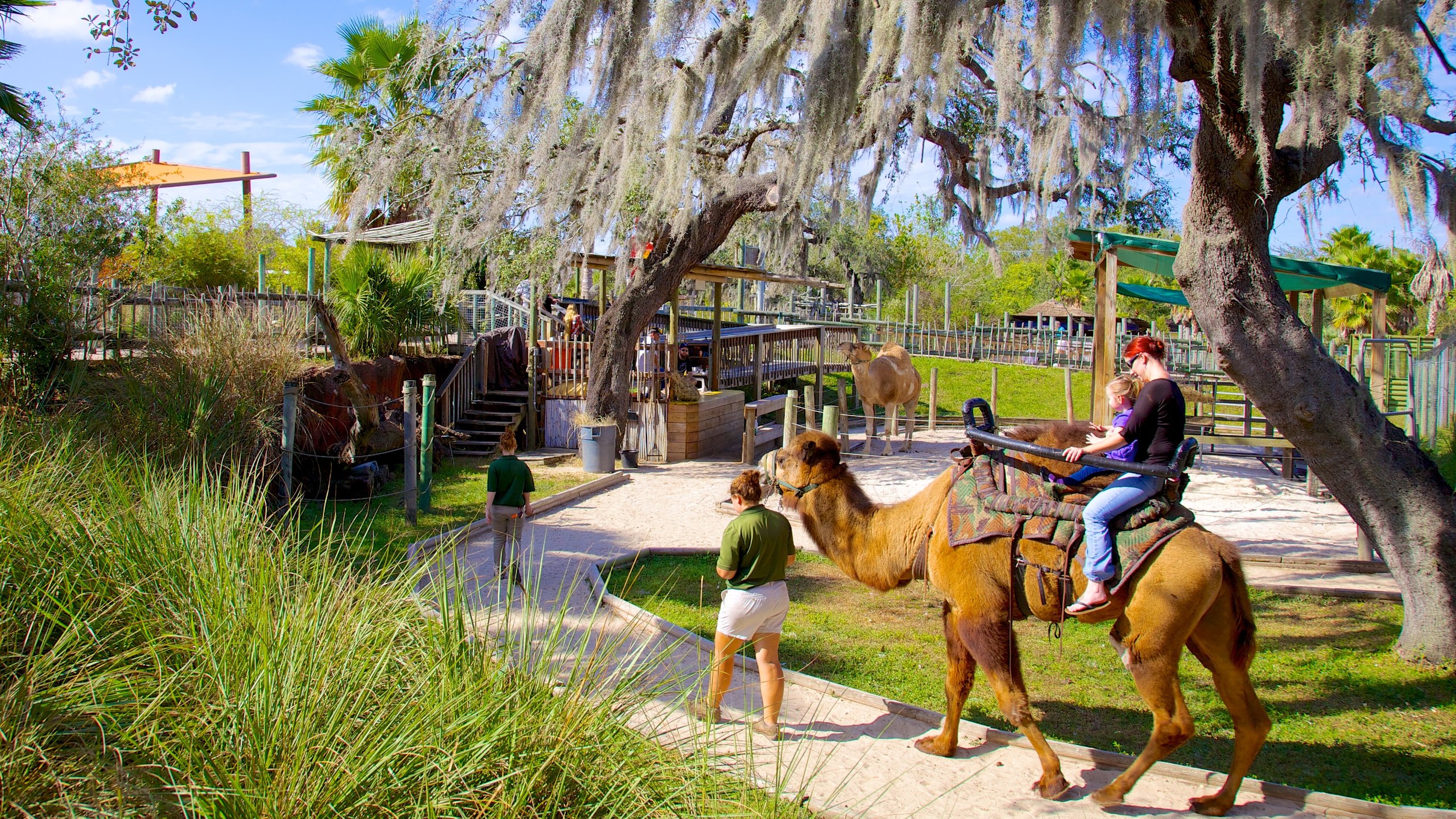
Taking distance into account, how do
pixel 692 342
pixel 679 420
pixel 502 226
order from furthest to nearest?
pixel 692 342, pixel 679 420, pixel 502 226

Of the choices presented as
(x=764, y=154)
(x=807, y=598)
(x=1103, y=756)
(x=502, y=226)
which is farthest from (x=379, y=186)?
(x=1103, y=756)

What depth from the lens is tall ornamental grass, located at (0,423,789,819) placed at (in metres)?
2.62

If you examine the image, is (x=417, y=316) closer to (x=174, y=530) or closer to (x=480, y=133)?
(x=480, y=133)

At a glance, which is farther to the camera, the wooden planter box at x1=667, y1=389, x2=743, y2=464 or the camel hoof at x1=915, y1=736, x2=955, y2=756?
the wooden planter box at x1=667, y1=389, x2=743, y2=464

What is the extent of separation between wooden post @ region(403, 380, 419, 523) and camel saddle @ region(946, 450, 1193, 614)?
718cm

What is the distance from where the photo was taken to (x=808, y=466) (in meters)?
5.45

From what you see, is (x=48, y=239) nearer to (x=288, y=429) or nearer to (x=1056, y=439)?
(x=288, y=429)

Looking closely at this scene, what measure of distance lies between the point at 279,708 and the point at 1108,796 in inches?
143

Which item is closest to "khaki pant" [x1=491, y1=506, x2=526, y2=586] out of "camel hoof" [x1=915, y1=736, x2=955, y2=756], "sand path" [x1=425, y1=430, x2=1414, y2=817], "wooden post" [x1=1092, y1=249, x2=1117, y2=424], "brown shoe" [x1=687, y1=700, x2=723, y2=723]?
"sand path" [x1=425, y1=430, x2=1414, y2=817]

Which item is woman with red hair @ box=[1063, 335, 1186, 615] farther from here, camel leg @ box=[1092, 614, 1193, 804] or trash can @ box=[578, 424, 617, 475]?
trash can @ box=[578, 424, 617, 475]

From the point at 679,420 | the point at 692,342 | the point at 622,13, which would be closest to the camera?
the point at 622,13

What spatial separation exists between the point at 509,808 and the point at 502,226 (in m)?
13.4

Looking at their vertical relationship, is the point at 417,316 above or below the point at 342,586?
above

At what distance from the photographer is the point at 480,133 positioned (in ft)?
51.3
